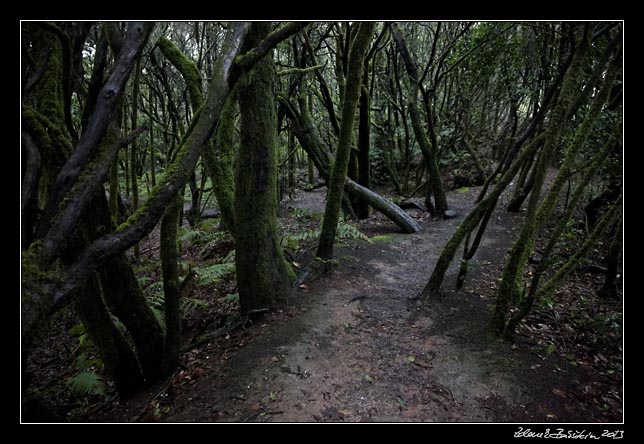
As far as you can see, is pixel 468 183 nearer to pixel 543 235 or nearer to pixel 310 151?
pixel 543 235

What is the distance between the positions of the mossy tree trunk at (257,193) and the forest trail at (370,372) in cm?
57

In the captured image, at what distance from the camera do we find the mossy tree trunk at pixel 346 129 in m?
5.94

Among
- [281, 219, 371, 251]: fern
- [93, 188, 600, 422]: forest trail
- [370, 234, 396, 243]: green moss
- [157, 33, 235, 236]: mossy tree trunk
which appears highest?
[157, 33, 235, 236]: mossy tree trunk

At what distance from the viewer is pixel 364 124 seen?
11922mm

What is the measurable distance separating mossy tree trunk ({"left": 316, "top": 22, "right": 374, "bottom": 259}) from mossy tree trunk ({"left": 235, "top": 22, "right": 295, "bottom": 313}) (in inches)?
48.8

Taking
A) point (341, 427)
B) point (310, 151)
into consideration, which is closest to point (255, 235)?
point (341, 427)

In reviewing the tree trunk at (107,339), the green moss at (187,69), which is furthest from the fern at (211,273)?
the green moss at (187,69)

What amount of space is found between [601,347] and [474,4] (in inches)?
170

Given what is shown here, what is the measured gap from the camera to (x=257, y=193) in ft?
18.3

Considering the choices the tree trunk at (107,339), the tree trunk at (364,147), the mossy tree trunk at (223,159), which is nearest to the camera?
the tree trunk at (107,339)

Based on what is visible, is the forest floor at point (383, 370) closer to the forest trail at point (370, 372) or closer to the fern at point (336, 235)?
the forest trail at point (370, 372)

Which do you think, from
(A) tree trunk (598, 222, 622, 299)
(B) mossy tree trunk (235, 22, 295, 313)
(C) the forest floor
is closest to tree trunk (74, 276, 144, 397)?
(C) the forest floor

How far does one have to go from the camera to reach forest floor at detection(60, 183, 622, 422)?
138 inches

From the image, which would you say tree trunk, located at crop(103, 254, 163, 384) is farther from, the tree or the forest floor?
the forest floor
